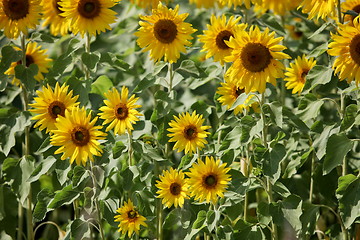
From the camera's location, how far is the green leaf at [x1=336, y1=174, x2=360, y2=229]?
2.74 m

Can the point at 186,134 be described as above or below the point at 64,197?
above

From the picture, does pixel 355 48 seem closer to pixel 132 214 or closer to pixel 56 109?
pixel 132 214

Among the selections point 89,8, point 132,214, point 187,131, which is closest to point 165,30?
point 89,8

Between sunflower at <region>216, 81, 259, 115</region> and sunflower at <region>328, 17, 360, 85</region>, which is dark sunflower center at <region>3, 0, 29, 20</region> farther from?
sunflower at <region>328, 17, 360, 85</region>

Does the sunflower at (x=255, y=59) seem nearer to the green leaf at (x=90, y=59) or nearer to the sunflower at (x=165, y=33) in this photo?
the sunflower at (x=165, y=33)

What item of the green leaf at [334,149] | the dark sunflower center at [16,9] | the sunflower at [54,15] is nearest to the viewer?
the green leaf at [334,149]

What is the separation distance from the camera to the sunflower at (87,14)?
297cm

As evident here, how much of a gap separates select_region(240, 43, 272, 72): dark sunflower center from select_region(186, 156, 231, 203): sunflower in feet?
1.21

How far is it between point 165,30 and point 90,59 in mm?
352

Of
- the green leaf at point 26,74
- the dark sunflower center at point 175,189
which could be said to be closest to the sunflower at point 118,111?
the dark sunflower center at point 175,189

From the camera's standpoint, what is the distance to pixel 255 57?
2.64 m

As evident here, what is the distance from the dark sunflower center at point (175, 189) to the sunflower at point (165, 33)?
509 millimetres

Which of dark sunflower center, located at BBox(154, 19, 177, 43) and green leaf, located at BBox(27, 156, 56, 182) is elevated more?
dark sunflower center, located at BBox(154, 19, 177, 43)

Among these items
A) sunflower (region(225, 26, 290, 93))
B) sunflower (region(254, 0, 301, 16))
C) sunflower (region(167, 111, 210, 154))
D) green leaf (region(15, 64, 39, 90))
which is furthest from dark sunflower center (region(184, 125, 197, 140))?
sunflower (region(254, 0, 301, 16))
